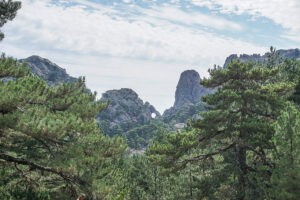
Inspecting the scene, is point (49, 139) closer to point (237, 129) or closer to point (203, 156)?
point (237, 129)

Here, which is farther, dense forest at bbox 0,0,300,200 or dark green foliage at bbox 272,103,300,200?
dark green foliage at bbox 272,103,300,200

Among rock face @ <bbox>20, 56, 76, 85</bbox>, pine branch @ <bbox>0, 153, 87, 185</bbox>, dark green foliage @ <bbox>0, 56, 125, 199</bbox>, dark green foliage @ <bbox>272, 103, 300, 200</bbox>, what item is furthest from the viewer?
rock face @ <bbox>20, 56, 76, 85</bbox>

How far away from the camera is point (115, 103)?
176375mm

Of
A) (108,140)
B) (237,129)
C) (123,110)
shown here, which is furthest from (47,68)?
(108,140)

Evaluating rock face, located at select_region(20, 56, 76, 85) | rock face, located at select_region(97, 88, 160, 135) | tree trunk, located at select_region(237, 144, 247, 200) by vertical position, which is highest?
rock face, located at select_region(20, 56, 76, 85)

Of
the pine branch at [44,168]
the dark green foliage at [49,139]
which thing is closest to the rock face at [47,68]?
the dark green foliage at [49,139]

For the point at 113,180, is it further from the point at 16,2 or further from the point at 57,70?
the point at 57,70

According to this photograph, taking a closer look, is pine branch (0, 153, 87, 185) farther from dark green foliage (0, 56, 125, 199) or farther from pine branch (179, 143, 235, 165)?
pine branch (179, 143, 235, 165)

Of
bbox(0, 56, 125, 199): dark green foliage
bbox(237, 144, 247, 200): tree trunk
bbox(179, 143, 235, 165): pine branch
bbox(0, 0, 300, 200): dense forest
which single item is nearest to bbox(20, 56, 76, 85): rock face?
bbox(0, 0, 300, 200): dense forest

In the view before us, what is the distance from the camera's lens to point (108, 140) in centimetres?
1527

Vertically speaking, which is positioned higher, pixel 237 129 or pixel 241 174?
pixel 237 129

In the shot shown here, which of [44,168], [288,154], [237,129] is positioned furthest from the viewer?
[237,129]

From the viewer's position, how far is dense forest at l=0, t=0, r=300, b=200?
12.5 metres

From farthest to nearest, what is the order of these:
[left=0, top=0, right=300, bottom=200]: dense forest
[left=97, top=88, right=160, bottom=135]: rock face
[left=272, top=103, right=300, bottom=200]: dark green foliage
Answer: [left=97, top=88, right=160, bottom=135]: rock face < [left=272, top=103, right=300, bottom=200]: dark green foliage < [left=0, top=0, right=300, bottom=200]: dense forest
